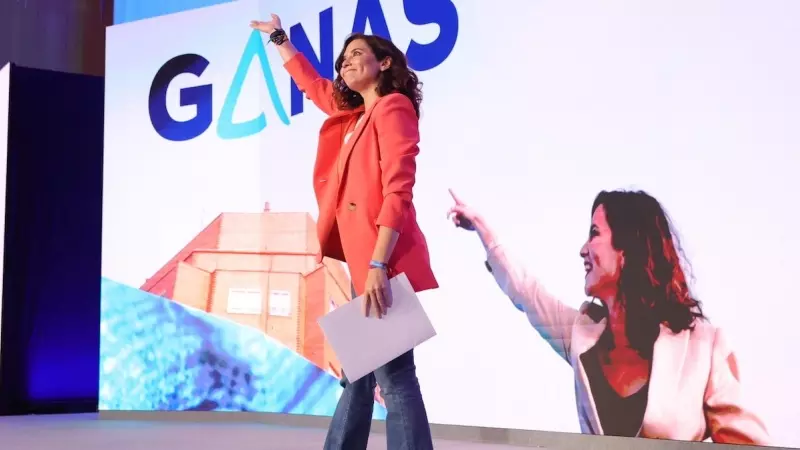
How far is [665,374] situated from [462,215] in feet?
2.79

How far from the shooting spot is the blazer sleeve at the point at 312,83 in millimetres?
2057

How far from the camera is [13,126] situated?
14.9ft

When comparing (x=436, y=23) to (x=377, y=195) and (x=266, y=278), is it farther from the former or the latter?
(x=377, y=195)

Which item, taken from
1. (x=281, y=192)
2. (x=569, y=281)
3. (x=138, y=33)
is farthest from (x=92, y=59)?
(x=569, y=281)

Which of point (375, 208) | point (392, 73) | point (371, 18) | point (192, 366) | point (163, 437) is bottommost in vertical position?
point (163, 437)

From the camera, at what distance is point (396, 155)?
5.35ft

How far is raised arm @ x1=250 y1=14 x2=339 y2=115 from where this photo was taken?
81.2 inches

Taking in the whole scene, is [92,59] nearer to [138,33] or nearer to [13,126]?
[13,126]

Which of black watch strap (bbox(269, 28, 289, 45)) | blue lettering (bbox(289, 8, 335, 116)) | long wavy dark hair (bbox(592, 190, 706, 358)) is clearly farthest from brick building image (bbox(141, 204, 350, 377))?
black watch strap (bbox(269, 28, 289, 45))

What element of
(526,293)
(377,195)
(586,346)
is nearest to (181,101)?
(526,293)

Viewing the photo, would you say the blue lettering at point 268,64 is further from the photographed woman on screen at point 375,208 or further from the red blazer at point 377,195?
the red blazer at point 377,195

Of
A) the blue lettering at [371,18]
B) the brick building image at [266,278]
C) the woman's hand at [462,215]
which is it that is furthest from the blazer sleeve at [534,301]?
the blue lettering at [371,18]

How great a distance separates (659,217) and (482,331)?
708 mm

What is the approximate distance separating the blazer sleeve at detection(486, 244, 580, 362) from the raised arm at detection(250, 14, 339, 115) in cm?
103
